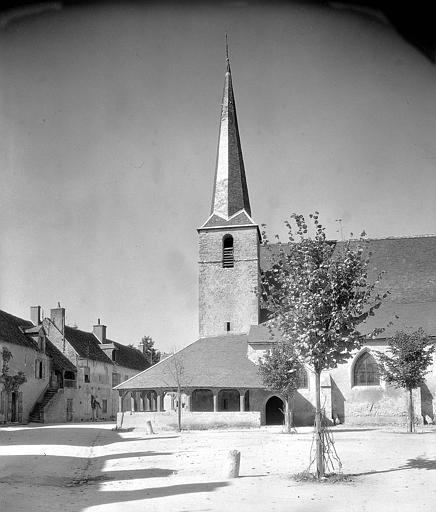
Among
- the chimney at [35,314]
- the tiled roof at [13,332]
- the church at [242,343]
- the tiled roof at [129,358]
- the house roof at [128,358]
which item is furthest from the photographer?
the tiled roof at [129,358]

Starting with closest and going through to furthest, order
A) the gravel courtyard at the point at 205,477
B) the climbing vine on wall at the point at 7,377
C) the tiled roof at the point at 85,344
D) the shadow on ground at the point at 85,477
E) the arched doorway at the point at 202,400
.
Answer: the gravel courtyard at the point at 205,477
the shadow on ground at the point at 85,477
the arched doorway at the point at 202,400
the climbing vine on wall at the point at 7,377
the tiled roof at the point at 85,344

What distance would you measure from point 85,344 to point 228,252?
793 inches

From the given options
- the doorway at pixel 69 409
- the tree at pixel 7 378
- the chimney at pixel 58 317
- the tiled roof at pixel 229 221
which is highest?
the tiled roof at pixel 229 221

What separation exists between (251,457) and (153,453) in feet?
11.3

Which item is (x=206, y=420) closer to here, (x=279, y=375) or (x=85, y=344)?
(x=279, y=375)

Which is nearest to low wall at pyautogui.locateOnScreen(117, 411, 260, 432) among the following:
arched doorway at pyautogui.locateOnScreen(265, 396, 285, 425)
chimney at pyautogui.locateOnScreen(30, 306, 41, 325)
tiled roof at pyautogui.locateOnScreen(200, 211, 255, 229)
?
A: arched doorway at pyautogui.locateOnScreen(265, 396, 285, 425)

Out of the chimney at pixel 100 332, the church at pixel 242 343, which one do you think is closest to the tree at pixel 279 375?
the church at pixel 242 343

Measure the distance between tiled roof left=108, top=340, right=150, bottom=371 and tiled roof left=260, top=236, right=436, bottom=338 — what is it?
2481 cm

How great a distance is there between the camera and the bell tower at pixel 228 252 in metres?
38.7

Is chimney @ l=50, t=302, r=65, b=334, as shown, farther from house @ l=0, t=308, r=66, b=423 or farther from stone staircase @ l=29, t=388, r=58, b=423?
stone staircase @ l=29, t=388, r=58, b=423

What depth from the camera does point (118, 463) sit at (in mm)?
16406

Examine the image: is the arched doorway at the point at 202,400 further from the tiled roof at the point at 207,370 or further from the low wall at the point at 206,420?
the low wall at the point at 206,420

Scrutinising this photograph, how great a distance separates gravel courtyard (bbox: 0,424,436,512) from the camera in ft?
33.2

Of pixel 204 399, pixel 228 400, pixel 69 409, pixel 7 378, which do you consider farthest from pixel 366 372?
pixel 69 409
